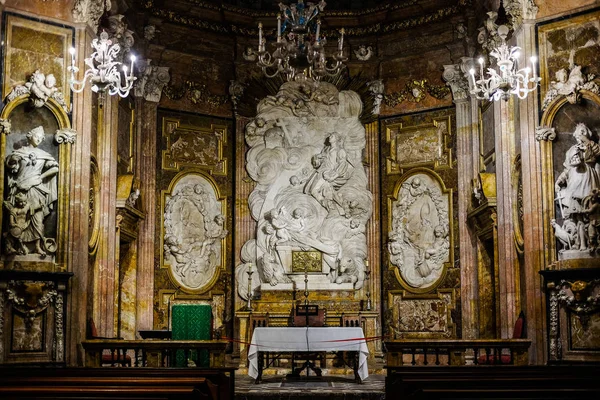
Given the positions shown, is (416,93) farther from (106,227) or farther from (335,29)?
(106,227)

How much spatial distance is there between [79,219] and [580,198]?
23.6 ft

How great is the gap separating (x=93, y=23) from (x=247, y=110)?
5593 mm

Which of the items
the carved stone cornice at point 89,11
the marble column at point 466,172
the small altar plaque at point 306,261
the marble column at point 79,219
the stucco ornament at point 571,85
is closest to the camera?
the stucco ornament at point 571,85

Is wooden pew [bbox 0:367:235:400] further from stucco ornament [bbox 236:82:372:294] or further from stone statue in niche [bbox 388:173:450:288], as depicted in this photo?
stone statue in niche [bbox 388:173:450:288]

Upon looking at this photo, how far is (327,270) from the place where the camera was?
17.6 metres

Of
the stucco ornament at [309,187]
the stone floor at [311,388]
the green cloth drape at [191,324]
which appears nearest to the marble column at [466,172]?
the stucco ornament at [309,187]

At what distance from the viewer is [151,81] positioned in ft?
56.7

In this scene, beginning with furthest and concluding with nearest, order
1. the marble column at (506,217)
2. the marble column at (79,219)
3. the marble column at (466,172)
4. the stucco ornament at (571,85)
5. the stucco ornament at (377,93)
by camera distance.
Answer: the stucco ornament at (377,93), the marble column at (466,172), the marble column at (506,217), the marble column at (79,219), the stucco ornament at (571,85)

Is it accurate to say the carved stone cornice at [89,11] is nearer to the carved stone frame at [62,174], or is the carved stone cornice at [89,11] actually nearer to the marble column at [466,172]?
the carved stone frame at [62,174]

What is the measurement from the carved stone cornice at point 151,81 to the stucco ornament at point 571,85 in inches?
308

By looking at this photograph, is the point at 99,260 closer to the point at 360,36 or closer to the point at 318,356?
the point at 318,356

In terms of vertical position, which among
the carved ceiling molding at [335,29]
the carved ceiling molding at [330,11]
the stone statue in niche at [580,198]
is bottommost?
the stone statue in niche at [580,198]

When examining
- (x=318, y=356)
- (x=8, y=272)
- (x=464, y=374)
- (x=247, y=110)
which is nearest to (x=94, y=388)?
(x=464, y=374)

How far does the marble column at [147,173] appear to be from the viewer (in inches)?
662
